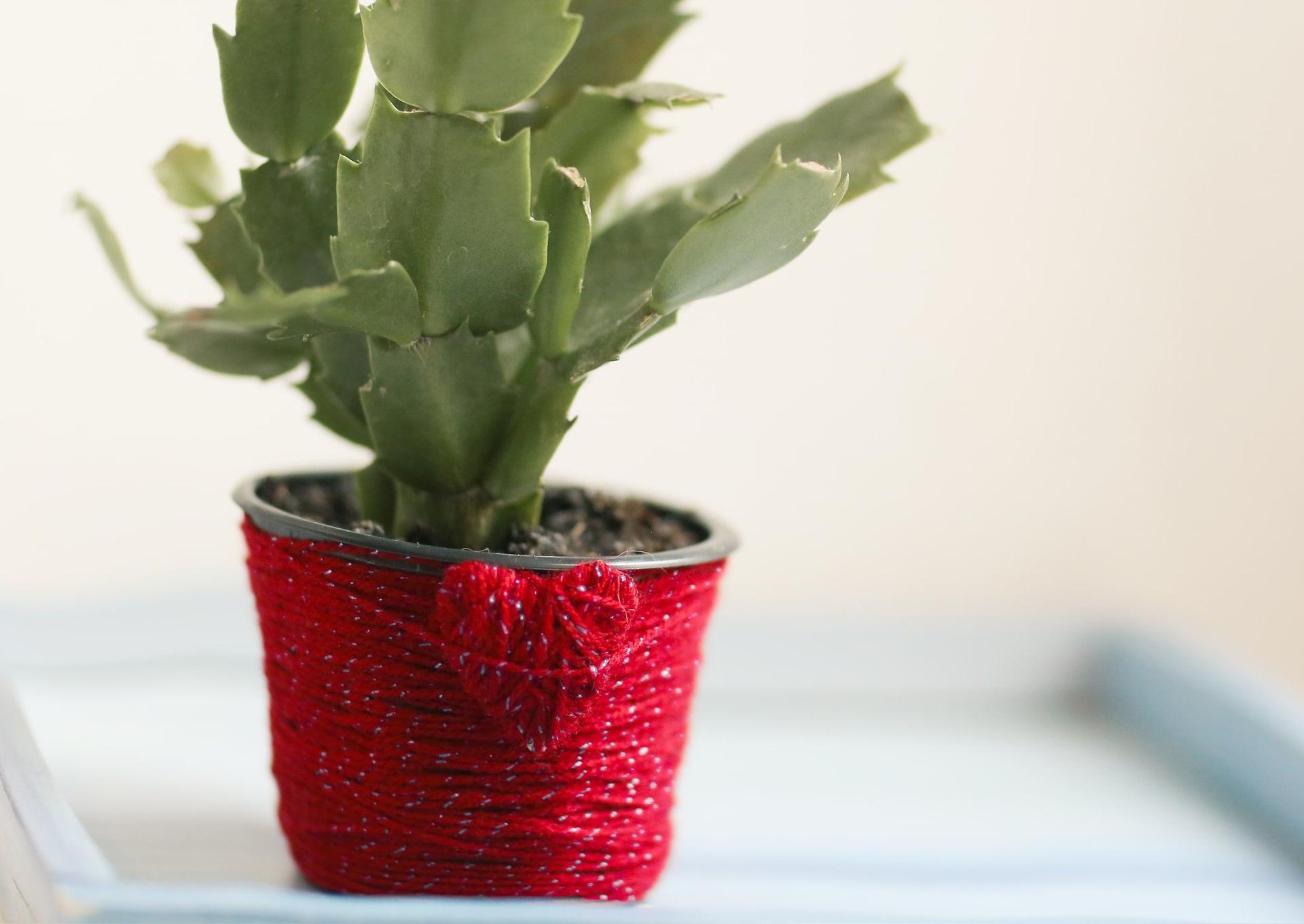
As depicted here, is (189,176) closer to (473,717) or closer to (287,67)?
(287,67)

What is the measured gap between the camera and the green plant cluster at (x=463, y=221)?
50 cm

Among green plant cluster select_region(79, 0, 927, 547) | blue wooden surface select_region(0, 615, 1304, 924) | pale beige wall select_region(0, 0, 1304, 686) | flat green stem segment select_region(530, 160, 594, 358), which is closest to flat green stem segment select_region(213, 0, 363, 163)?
green plant cluster select_region(79, 0, 927, 547)

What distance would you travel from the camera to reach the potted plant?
1.66ft

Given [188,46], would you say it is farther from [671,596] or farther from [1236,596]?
[1236,596]

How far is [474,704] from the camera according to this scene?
1.81 ft

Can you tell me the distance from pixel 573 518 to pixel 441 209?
0.26 m

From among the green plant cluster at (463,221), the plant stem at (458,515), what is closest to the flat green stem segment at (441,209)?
the green plant cluster at (463,221)

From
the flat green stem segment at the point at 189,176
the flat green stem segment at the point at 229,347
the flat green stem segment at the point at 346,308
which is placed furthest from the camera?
the flat green stem segment at the point at 189,176

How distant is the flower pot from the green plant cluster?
0.07 meters

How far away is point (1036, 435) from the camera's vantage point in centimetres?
138

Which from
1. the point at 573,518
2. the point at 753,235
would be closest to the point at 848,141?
the point at 753,235

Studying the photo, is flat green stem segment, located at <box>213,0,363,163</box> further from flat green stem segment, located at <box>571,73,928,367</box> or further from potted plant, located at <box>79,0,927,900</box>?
flat green stem segment, located at <box>571,73,928,367</box>

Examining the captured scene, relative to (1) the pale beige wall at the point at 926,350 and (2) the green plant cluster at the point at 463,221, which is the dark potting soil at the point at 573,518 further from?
(1) the pale beige wall at the point at 926,350

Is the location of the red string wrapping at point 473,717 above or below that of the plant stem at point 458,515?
below
